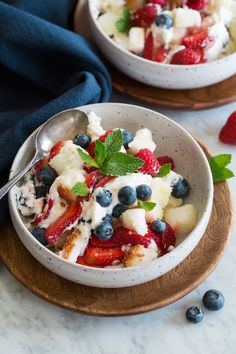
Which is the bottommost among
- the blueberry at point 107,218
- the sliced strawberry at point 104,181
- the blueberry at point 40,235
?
the blueberry at point 40,235

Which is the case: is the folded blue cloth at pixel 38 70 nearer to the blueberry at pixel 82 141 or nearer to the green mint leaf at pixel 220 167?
the blueberry at pixel 82 141

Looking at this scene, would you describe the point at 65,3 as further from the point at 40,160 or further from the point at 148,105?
the point at 40,160

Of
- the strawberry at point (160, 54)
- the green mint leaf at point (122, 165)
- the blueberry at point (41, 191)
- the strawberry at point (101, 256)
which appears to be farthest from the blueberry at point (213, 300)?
the strawberry at point (160, 54)

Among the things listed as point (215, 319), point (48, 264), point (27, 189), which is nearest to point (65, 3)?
point (27, 189)

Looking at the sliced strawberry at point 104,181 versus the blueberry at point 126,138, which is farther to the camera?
the blueberry at point 126,138

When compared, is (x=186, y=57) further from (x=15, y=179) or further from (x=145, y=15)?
(x=15, y=179)

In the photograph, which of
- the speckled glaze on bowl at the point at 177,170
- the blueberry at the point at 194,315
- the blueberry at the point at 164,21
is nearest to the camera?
the speckled glaze on bowl at the point at 177,170
